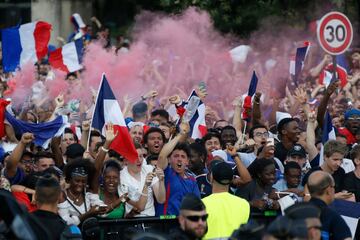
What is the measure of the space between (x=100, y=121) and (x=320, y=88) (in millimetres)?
6991

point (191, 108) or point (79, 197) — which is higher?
point (191, 108)

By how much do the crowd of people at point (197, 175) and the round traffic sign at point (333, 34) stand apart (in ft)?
4.41

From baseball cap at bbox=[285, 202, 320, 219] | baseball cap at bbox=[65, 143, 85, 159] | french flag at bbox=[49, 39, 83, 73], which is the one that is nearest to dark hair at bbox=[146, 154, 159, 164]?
baseball cap at bbox=[65, 143, 85, 159]

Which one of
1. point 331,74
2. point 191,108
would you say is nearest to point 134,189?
point 191,108

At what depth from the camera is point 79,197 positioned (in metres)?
11.9

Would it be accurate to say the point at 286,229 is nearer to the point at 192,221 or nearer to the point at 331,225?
the point at 192,221

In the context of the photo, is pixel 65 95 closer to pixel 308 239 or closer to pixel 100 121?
pixel 100 121

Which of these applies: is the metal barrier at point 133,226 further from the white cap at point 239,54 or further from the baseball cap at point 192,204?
the white cap at point 239,54

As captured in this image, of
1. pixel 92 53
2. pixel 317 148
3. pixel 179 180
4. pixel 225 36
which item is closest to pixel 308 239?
pixel 179 180

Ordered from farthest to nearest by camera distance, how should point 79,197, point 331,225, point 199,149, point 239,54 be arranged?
point 239,54 < point 199,149 < point 79,197 < point 331,225

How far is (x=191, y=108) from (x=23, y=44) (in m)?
6.09

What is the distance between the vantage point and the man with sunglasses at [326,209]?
10.4 metres

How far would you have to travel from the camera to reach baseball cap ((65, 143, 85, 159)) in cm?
1335

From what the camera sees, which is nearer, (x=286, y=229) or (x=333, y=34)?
(x=286, y=229)
